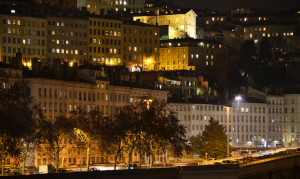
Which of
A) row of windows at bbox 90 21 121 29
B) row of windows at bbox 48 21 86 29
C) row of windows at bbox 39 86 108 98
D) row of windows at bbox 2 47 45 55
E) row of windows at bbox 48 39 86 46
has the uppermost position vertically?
row of windows at bbox 90 21 121 29

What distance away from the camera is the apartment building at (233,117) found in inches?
6575

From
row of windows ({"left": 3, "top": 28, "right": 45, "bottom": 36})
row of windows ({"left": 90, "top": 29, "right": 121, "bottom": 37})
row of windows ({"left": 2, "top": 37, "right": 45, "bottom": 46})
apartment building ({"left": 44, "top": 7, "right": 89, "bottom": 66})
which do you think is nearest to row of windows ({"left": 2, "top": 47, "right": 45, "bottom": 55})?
row of windows ({"left": 2, "top": 37, "right": 45, "bottom": 46})

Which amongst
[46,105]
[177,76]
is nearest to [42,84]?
[46,105]

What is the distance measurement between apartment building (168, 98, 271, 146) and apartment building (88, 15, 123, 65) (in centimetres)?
2958

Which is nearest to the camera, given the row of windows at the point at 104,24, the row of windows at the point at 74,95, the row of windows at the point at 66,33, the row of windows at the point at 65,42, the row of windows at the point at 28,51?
the row of windows at the point at 74,95

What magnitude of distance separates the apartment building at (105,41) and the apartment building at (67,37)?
3.46 meters

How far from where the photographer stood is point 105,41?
19312 cm

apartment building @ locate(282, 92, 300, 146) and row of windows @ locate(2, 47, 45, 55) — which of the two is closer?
row of windows @ locate(2, 47, 45, 55)

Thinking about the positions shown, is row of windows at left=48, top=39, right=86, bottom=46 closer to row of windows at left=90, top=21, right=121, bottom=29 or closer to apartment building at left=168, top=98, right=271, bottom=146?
row of windows at left=90, top=21, right=121, bottom=29

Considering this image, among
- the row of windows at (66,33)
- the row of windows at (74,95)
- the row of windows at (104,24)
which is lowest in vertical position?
the row of windows at (74,95)

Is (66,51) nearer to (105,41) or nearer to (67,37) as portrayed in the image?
(67,37)

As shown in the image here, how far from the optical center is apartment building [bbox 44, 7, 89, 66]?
177125 mm

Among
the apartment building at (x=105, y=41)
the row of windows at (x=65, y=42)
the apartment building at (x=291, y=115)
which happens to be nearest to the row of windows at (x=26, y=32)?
the row of windows at (x=65, y=42)

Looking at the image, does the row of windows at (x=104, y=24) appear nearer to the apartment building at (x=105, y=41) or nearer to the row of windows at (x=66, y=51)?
the apartment building at (x=105, y=41)
